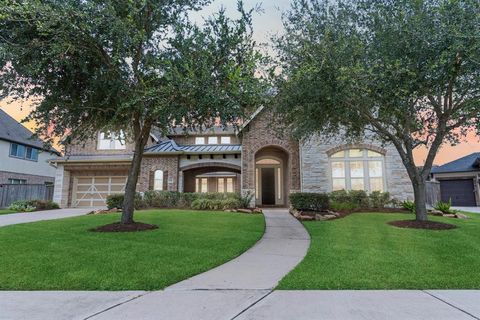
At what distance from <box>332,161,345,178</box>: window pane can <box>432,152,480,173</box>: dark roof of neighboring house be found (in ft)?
42.9

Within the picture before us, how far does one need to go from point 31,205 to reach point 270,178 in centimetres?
1475

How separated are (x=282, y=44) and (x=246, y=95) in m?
3.42

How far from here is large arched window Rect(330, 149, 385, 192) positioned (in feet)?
52.7

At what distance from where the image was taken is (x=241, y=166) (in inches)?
724

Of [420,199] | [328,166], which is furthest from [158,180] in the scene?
[420,199]

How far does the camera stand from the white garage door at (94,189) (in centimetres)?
2095

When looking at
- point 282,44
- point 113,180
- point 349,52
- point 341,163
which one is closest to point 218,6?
point 282,44

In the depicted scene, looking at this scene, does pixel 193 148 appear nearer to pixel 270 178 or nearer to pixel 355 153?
pixel 270 178

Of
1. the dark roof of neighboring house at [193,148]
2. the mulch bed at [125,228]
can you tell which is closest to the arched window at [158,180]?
the dark roof of neighboring house at [193,148]

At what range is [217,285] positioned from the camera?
4.37 meters

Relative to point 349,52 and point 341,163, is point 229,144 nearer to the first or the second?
point 341,163

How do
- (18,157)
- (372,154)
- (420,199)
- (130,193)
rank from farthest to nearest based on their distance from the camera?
1. (18,157)
2. (372,154)
3. (420,199)
4. (130,193)

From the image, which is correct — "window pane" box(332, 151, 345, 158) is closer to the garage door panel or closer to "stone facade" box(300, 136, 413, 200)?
"stone facade" box(300, 136, 413, 200)

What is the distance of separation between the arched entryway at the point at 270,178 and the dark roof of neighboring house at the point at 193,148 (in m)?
2.11
